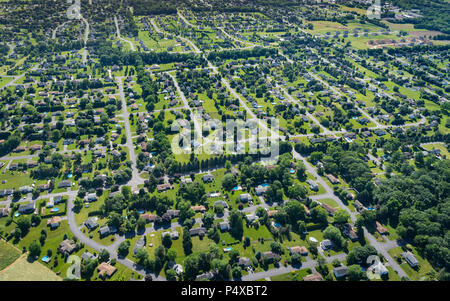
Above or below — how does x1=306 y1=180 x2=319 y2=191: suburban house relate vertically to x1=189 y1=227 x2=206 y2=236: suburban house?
above

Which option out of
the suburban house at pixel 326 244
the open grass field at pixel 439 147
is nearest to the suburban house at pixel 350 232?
the suburban house at pixel 326 244

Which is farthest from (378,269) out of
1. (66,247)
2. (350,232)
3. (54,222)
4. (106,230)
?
(54,222)

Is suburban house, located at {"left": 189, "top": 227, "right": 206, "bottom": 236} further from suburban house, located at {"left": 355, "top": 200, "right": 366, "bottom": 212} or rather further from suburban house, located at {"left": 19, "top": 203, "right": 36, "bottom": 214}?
suburban house, located at {"left": 355, "top": 200, "right": 366, "bottom": 212}

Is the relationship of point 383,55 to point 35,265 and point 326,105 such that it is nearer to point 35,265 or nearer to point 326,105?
point 326,105

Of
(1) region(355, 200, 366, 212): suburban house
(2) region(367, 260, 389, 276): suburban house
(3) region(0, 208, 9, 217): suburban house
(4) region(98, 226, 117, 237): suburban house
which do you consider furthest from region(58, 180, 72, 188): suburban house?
(1) region(355, 200, 366, 212): suburban house

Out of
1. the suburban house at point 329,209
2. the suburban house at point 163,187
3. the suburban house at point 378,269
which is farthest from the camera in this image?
the suburban house at point 163,187

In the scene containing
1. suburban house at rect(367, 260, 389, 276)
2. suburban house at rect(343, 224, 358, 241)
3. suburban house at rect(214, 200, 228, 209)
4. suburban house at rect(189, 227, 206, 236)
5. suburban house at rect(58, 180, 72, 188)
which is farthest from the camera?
suburban house at rect(58, 180, 72, 188)

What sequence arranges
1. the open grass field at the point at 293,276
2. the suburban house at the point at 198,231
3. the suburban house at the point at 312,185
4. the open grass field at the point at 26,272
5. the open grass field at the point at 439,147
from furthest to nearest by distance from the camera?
the open grass field at the point at 439,147 < the suburban house at the point at 312,185 < the suburban house at the point at 198,231 < the open grass field at the point at 293,276 < the open grass field at the point at 26,272

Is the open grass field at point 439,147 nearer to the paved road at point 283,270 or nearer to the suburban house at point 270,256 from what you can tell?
the paved road at point 283,270
